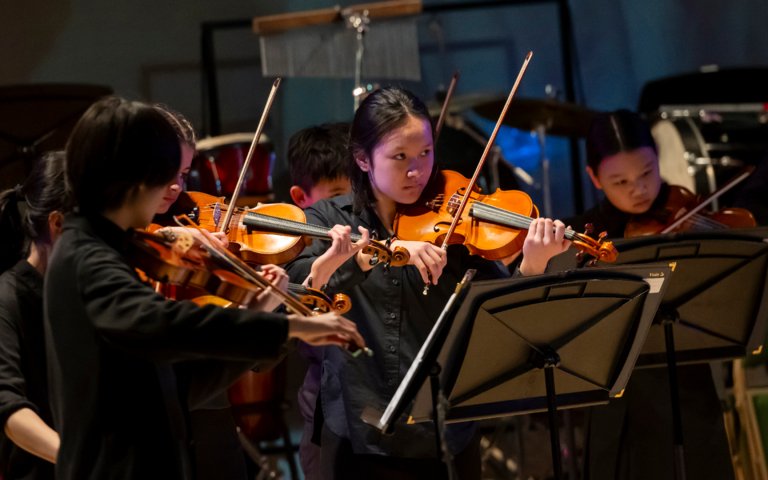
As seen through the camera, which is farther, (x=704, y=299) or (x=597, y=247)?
(x=704, y=299)

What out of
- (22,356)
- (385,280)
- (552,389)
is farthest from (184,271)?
(552,389)

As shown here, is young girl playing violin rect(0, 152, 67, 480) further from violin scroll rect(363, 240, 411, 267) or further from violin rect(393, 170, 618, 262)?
violin rect(393, 170, 618, 262)

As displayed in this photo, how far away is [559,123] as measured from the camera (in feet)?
16.9

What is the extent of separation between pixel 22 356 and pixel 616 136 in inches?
75.0

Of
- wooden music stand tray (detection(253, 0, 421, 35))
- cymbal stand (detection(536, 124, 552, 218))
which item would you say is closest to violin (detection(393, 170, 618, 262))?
wooden music stand tray (detection(253, 0, 421, 35))

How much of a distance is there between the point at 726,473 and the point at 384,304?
1.17m

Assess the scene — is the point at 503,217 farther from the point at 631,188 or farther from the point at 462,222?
the point at 631,188

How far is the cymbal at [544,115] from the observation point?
4859mm

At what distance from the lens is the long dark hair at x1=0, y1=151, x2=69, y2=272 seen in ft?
7.95

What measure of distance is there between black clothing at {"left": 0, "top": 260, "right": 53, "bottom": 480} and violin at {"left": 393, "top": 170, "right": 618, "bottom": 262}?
3.05 ft

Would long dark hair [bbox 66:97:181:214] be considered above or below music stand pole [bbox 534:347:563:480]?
above

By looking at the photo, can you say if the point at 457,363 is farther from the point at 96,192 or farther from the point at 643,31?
the point at 643,31

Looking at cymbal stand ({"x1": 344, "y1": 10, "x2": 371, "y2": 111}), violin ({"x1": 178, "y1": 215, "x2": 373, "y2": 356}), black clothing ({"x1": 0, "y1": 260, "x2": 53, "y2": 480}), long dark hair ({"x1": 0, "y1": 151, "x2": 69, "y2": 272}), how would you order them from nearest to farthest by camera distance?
violin ({"x1": 178, "y1": 215, "x2": 373, "y2": 356}), black clothing ({"x1": 0, "y1": 260, "x2": 53, "y2": 480}), long dark hair ({"x1": 0, "y1": 151, "x2": 69, "y2": 272}), cymbal stand ({"x1": 344, "y1": 10, "x2": 371, "y2": 111})

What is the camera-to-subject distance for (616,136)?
3254 millimetres
